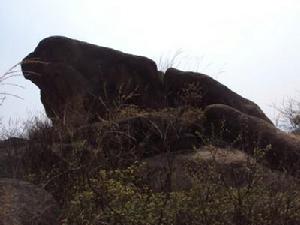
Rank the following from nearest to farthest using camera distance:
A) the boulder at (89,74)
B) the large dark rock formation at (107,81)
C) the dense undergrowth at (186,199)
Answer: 1. the dense undergrowth at (186,199)
2. the large dark rock formation at (107,81)
3. the boulder at (89,74)

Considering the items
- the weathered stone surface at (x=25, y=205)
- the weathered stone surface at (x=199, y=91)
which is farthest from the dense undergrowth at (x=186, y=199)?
the weathered stone surface at (x=199, y=91)

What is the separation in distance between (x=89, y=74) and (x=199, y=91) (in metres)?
3.06

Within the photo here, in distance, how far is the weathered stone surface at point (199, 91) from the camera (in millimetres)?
15398

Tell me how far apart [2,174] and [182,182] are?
313 cm

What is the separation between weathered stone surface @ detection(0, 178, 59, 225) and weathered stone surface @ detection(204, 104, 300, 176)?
5.52 meters

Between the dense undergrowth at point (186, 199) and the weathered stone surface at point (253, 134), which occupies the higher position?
the weathered stone surface at point (253, 134)

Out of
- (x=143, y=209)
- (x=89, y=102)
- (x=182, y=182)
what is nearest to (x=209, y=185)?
(x=143, y=209)

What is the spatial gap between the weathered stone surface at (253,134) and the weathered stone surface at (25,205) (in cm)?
552

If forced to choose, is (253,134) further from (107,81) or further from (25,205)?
(25,205)

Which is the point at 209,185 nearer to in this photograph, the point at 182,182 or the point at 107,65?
the point at 182,182

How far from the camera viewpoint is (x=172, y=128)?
39.5 feet

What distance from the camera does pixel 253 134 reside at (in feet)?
44.1

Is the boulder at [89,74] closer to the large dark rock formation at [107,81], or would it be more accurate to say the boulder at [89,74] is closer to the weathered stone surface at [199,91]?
the large dark rock formation at [107,81]

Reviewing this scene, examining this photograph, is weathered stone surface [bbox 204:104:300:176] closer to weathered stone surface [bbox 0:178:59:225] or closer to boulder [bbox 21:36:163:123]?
boulder [bbox 21:36:163:123]
